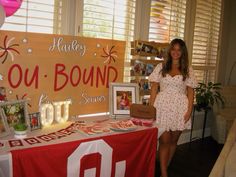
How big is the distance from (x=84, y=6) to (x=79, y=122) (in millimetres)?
1046

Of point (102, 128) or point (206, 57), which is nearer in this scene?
point (102, 128)

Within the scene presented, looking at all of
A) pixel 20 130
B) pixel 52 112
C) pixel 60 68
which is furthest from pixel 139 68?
pixel 20 130

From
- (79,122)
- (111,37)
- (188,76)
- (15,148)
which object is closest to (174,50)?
(188,76)

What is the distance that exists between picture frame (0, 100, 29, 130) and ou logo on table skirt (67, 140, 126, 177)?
0.43 metres

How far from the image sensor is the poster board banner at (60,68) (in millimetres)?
2154

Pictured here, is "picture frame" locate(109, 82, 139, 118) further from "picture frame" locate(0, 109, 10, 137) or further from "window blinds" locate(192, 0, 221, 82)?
"window blinds" locate(192, 0, 221, 82)

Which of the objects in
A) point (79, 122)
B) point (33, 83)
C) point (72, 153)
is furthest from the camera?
point (79, 122)

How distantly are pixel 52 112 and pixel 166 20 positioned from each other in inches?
76.5

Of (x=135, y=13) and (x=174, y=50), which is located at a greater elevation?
(x=135, y=13)

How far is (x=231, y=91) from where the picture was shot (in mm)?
4547

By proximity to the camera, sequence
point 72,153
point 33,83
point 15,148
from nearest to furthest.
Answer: point 15,148, point 72,153, point 33,83

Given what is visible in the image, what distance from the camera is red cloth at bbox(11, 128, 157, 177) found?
1.77 meters

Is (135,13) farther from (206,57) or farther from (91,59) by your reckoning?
(206,57)

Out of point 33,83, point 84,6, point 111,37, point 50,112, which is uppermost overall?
point 84,6
